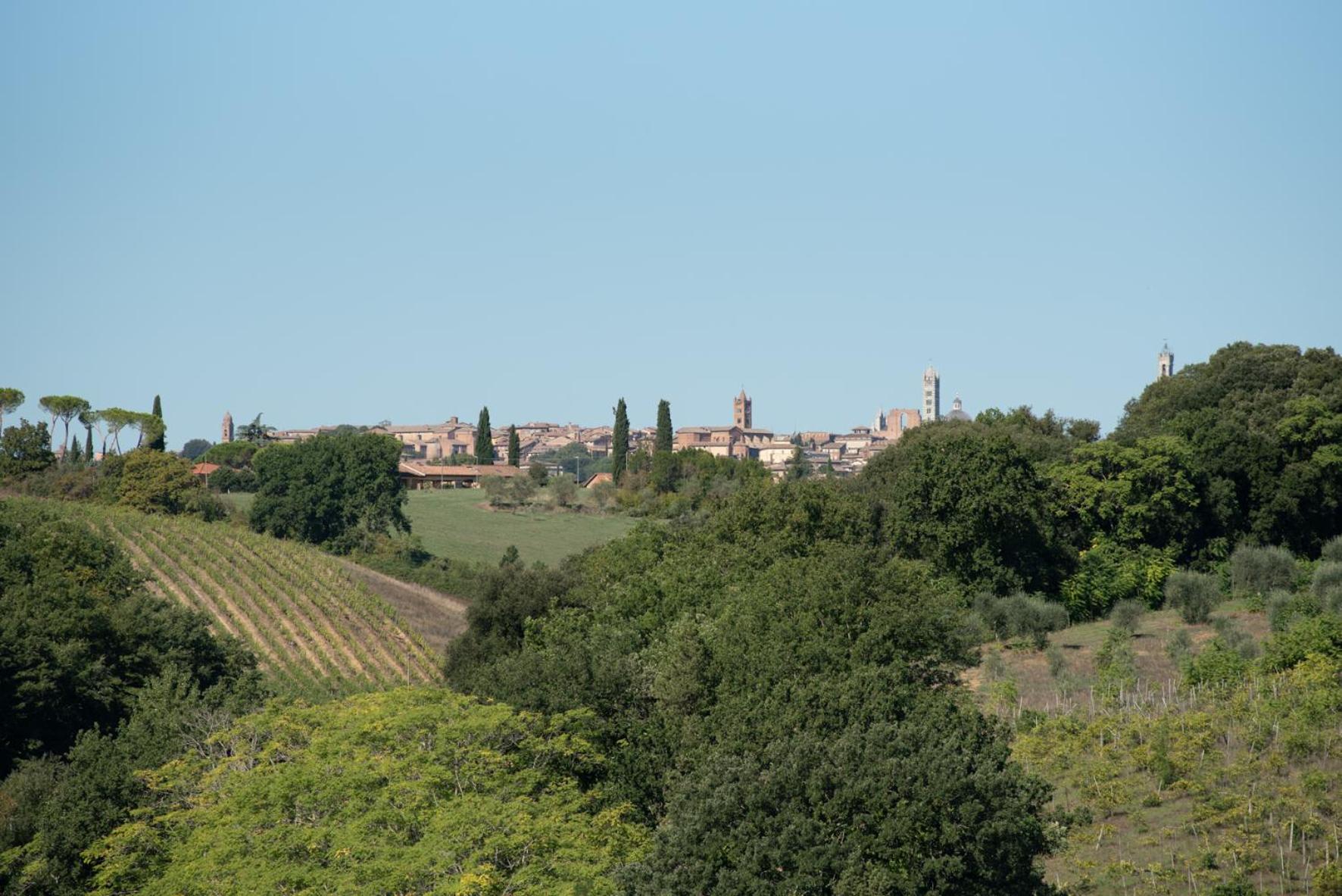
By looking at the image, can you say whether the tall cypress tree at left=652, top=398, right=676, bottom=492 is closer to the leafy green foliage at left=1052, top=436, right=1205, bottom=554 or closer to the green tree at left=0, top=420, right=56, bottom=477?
the green tree at left=0, top=420, right=56, bottom=477

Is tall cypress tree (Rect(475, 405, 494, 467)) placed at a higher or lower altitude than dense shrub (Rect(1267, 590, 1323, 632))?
higher

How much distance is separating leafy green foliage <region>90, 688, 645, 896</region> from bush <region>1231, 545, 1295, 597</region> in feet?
116

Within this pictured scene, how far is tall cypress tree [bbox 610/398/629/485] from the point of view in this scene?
134125mm

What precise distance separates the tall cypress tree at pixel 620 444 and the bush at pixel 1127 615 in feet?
251

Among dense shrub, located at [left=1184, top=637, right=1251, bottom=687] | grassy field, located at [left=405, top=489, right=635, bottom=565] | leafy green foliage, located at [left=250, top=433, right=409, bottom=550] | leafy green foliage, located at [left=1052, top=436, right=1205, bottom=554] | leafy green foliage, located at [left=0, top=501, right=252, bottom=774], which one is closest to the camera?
leafy green foliage, located at [left=0, top=501, right=252, bottom=774]

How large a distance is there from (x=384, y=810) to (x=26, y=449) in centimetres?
8976

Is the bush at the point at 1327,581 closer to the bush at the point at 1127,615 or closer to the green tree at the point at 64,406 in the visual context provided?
the bush at the point at 1127,615

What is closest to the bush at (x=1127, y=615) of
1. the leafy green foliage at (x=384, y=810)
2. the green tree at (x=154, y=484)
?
the leafy green foliage at (x=384, y=810)

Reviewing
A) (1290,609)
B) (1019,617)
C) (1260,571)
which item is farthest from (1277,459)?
(1290,609)

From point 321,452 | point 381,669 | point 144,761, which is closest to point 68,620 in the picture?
point 144,761

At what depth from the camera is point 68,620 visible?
129ft

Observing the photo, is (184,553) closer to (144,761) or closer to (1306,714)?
(144,761)

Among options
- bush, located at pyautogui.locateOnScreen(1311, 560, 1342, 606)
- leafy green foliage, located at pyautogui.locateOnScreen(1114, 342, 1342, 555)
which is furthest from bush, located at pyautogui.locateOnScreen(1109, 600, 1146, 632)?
leafy green foliage, located at pyautogui.locateOnScreen(1114, 342, 1342, 555)

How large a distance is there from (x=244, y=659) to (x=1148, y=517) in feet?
118
